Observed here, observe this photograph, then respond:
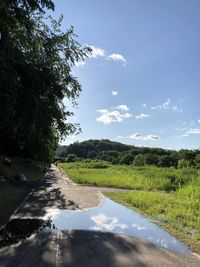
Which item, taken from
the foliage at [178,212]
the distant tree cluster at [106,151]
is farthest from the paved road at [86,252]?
the distant tree cluster at [106,151]

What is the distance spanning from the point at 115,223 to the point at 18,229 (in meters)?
3.29

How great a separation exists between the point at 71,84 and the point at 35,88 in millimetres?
8287

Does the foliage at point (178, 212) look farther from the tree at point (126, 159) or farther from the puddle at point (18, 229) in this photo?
the tree at point (126, 159)

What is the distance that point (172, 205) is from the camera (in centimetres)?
1691

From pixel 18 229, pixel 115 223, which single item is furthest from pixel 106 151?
pixel 18 229

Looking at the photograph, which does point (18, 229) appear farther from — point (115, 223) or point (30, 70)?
point (30, 70)

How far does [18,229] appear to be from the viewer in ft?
33.3

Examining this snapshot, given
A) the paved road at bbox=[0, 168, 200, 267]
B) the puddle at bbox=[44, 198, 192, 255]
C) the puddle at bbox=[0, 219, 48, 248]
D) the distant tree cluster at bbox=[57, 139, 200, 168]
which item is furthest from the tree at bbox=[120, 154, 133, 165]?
the paved road at bbox=[0, 168, 200, 267]

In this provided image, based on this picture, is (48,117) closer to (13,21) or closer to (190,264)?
(13,21)

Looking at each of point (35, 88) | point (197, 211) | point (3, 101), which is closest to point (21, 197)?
point (35, 88)

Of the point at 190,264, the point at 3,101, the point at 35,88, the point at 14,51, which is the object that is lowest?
the point at 190,264

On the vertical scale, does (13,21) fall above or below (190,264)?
above

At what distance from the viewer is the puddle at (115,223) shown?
9898mm

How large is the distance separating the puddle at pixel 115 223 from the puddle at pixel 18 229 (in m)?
0.49
